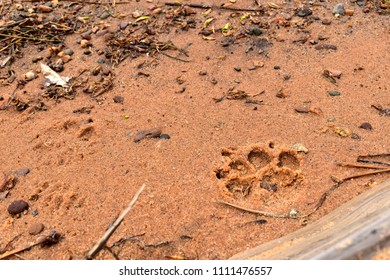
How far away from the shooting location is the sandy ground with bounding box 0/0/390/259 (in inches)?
85.9

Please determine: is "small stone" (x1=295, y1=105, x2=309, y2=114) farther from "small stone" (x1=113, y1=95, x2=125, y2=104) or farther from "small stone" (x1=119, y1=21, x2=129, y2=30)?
"small stone" (x1=119, y1=21, x2=129, y2=30)

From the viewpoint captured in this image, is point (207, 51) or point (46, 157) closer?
point (46, 157)

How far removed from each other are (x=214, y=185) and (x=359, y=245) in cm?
92

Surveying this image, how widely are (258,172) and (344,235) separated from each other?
766 mm

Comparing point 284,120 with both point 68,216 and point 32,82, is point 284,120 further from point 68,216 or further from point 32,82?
point 32,82

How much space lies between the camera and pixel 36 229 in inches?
88.0

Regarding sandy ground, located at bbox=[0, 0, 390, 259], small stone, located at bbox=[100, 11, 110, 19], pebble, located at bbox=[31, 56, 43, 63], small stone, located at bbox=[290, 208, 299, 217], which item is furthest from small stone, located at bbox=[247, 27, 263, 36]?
small stone, located at bbox=[290, 208, 299, 217]

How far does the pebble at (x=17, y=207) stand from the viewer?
2371mm

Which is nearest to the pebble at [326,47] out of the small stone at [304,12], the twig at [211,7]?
the small stone at [304,12]

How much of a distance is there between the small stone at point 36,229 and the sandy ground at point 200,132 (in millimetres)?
23

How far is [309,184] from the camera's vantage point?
233 cm

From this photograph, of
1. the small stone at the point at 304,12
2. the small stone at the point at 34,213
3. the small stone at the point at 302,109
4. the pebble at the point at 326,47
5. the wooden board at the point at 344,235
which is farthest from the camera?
the small stone at the point at 304,12

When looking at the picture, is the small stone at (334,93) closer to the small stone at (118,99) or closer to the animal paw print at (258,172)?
the animal paw print at (258,172)
